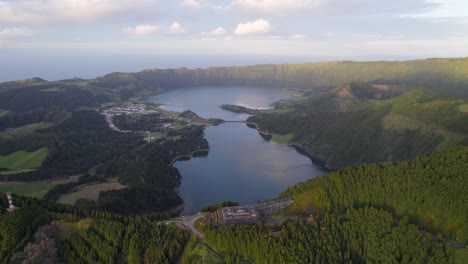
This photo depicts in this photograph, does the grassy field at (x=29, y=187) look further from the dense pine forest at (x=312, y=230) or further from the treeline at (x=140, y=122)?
the treeline at (x=140, y=122)

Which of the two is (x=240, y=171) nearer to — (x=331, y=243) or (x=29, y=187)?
(x=29, y=187)

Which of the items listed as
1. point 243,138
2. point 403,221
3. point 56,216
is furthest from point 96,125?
point 403,221

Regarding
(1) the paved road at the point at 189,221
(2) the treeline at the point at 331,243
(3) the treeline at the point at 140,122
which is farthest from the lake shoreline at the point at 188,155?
(2) the treeline at the point at 331,243

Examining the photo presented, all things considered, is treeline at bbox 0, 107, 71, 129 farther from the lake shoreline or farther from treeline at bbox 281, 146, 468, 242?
treeline at bbox 281, 146, 468, 242

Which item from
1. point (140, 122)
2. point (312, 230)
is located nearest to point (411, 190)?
point (312, 230)

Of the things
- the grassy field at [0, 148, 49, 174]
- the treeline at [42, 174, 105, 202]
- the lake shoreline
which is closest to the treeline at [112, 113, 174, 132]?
the lake shoreline

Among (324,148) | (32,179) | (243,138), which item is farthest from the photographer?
(243,138)

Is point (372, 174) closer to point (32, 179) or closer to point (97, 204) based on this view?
point (97, 204)
